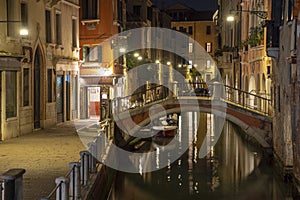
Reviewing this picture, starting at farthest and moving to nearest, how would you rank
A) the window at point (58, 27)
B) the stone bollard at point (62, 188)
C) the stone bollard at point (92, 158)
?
the window at point (58, 27), the stone bollard at point (92, 158), the stone bollard at point (62, 188)

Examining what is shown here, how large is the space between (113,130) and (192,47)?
46.9 metres

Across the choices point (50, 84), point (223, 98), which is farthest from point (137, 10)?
point (50, 84)

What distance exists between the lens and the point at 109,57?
28297 mm

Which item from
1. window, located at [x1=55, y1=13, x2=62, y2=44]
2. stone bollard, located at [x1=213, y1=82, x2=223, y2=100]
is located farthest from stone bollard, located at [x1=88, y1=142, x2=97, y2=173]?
stone bollard, located at [x1=213, y1=82, x2=223, y2=100]

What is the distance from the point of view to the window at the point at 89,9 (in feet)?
91.7

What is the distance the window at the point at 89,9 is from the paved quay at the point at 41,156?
941cm

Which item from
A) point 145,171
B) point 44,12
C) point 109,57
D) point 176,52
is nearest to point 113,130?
point 145,171

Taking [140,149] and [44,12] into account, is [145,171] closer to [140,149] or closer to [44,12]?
[140,149]

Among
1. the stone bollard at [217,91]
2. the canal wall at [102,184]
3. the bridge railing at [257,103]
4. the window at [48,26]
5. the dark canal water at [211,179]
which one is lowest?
the dark canal water at [211,179]

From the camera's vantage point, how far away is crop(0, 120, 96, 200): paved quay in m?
10.6

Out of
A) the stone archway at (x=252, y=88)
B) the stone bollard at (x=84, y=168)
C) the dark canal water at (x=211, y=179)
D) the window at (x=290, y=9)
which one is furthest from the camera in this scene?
the stone archway at (x=252, y=88)

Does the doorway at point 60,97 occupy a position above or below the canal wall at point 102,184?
above

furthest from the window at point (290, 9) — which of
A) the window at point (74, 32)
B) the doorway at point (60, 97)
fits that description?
the window at point (74, 32)

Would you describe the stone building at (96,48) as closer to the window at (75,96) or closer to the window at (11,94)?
the window at (75,96)
